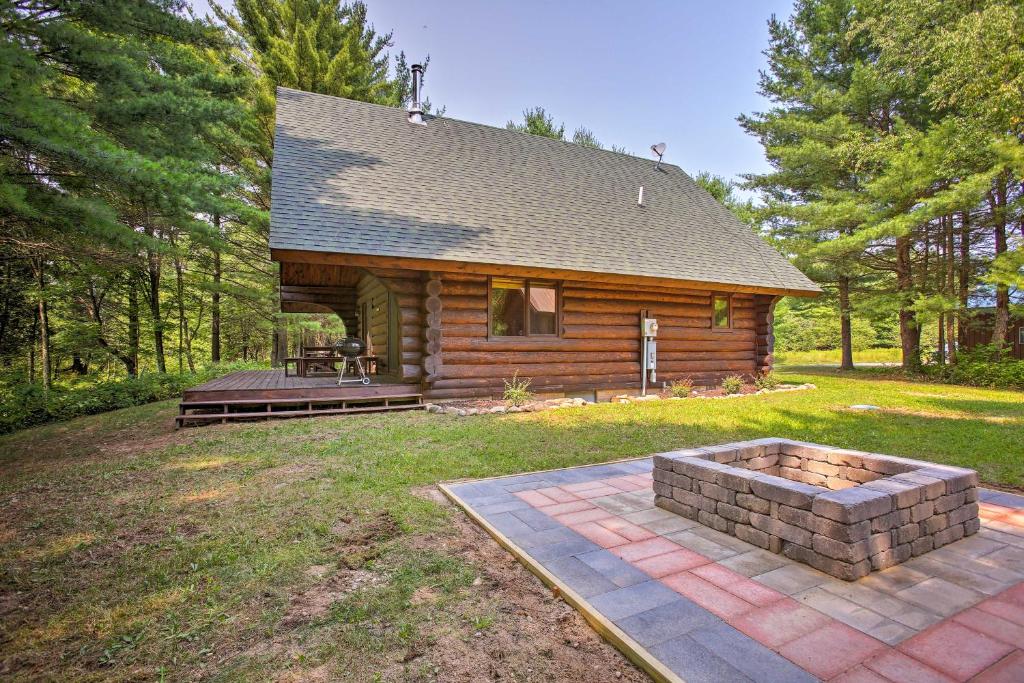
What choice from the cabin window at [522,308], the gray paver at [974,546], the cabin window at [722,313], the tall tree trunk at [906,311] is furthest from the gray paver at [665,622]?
the tall tree trunk at [906,311]

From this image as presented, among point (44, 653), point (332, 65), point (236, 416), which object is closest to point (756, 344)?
point (236, 416)

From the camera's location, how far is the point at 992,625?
2.12 metres

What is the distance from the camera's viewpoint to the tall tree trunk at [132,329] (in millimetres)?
13984

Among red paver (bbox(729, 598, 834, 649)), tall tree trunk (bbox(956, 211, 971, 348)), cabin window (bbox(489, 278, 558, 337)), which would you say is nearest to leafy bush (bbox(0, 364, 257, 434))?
cabin window (bbox(489, 278, 558, 337))

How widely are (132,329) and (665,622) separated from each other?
666 inches

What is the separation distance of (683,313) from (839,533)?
9135mm

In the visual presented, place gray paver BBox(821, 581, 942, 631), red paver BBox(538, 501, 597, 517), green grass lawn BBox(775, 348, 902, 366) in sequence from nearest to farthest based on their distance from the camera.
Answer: gray paver BBox(821, 581, 942, 631) < red paver BBox(538, 501, 597, 517) < green grass lawn BBox(775, 348, 902, 366)

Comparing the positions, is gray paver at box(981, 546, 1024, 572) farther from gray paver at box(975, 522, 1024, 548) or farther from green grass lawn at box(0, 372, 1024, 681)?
green grass lawn at box(0, 372, 1024, 681)

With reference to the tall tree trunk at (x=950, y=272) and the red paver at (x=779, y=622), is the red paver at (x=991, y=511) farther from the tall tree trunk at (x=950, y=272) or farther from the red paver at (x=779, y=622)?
the tall tree trunk at (x=950, y=272)

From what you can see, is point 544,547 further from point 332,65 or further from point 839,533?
point 332,65

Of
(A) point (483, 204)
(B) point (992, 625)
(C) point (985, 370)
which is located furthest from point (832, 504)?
(C) point (985, 370)

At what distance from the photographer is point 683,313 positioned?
36.8 ft

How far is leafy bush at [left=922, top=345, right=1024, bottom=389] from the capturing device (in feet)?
37.9

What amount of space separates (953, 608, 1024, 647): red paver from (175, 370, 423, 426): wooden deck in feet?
24.3
